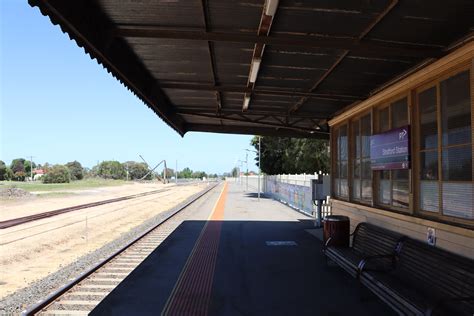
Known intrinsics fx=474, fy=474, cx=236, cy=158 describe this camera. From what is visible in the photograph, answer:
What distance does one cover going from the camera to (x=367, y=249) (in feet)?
30.0

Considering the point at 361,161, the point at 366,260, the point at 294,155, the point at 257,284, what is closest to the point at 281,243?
the point at 361,161

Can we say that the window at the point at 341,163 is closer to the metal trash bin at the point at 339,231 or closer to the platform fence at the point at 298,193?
the metal trash bin at the point at 339,231

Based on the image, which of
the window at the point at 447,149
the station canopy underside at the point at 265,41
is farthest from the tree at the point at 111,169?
the window at the point at 447,149

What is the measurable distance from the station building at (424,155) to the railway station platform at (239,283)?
149 cm

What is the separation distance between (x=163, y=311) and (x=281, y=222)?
13.4 m

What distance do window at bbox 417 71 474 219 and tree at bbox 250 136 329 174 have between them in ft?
103

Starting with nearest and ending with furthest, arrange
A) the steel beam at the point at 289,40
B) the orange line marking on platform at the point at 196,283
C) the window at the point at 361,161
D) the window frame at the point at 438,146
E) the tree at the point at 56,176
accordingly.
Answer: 1. the window frame at the point at 438,146
2. the orange line marking on platform at the point at 196,283
3. the steel beam at the point at 289,40
4. the window at the point at 361,161
5. the tree at the point at 56,176

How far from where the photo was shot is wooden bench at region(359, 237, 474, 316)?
17.7ft

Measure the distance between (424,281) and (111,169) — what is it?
6568 inches

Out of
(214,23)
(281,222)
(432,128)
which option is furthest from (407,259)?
(281,222)

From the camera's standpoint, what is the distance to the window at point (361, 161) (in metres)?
11.0

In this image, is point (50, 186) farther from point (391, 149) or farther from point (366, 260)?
point (366, 260)

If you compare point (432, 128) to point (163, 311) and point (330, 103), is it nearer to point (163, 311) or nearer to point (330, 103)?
point (163, 311)

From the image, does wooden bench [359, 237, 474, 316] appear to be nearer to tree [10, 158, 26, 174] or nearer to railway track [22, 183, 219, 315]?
railway track [22, 183, 219, 315]
